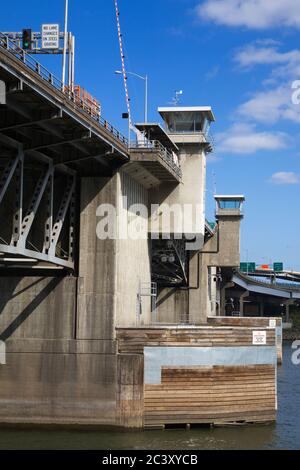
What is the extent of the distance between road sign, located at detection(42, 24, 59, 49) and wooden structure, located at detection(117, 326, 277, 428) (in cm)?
1675

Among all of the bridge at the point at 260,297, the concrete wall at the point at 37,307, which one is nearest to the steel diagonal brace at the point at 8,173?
the concrete wall at the point at 37,307

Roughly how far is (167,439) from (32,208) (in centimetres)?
1243

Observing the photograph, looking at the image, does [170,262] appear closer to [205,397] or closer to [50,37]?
[205,397]

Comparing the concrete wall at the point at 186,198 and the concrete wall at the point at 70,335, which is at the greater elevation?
the concrete wall at the point at 186,198

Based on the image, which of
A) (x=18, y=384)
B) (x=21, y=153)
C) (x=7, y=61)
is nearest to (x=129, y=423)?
(x=18, y=384)

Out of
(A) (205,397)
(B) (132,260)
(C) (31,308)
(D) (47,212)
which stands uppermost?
(D) (47,212)

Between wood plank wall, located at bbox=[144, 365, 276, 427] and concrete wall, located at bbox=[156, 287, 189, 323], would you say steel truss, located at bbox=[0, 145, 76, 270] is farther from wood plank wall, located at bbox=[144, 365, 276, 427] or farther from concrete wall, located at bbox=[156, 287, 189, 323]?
concrete wall, located at bbox=[156, 287, 189, 323]

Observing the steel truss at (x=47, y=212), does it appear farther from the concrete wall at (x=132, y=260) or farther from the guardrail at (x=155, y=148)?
the guardrail at (x=155, y=148)

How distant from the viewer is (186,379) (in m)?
36.4

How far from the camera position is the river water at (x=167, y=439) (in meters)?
32.2

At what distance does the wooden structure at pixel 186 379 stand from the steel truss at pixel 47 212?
222 inches

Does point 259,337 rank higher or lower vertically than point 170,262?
lower
